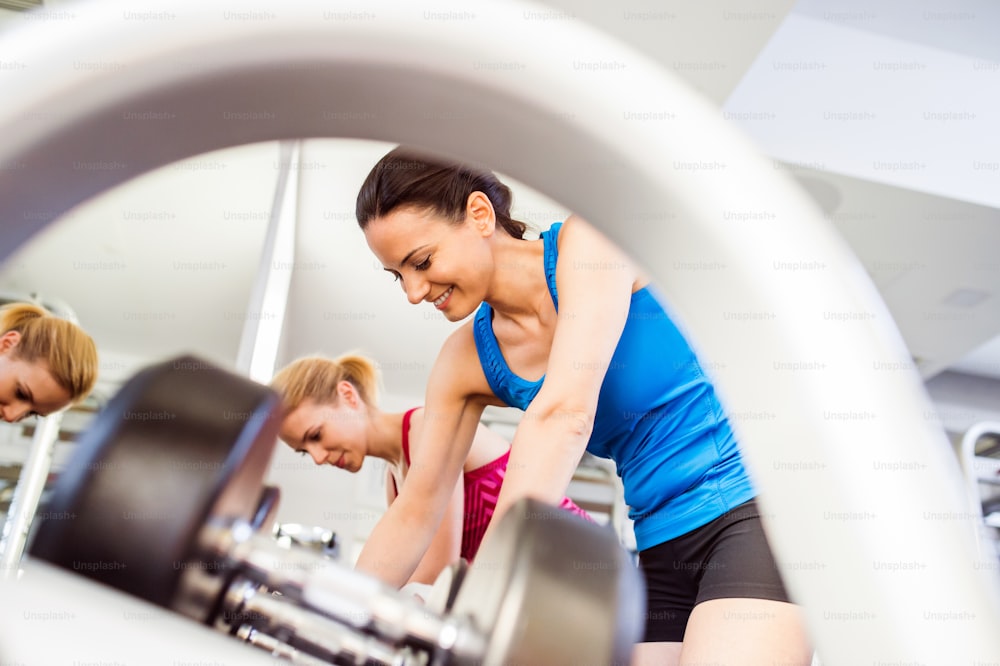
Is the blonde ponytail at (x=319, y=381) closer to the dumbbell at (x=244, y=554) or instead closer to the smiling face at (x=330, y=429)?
the smiling face at (x=330, y=429)

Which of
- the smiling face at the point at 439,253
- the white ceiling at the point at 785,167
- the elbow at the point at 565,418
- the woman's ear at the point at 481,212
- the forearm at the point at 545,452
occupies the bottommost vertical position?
the forearm at the point at 545,452

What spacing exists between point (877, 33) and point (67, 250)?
3621 millimetres

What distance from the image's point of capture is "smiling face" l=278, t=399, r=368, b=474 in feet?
5.74

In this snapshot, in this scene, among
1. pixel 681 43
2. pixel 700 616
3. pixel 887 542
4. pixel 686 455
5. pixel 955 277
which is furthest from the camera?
pixel 955 277

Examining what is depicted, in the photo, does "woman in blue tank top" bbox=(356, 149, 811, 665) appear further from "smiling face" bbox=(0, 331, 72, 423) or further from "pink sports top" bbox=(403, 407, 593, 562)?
"smiling face" bbox=(0, 331, 72, 423)

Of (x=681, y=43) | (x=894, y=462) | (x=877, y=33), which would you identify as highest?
(x=877, y=33)

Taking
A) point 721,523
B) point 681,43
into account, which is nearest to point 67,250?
point 681,43

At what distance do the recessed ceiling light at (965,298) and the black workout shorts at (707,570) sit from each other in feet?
11.4

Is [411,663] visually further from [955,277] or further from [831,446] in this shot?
[955,277]

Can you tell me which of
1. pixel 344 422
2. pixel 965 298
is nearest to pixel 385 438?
pixel 344 422

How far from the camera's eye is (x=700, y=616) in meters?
0.78

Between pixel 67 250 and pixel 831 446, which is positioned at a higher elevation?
pixel 67 250

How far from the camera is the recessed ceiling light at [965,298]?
3.73 meters

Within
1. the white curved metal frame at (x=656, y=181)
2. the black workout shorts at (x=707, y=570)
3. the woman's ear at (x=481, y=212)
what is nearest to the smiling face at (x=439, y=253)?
the woman's ear at (x=481, y=212)
